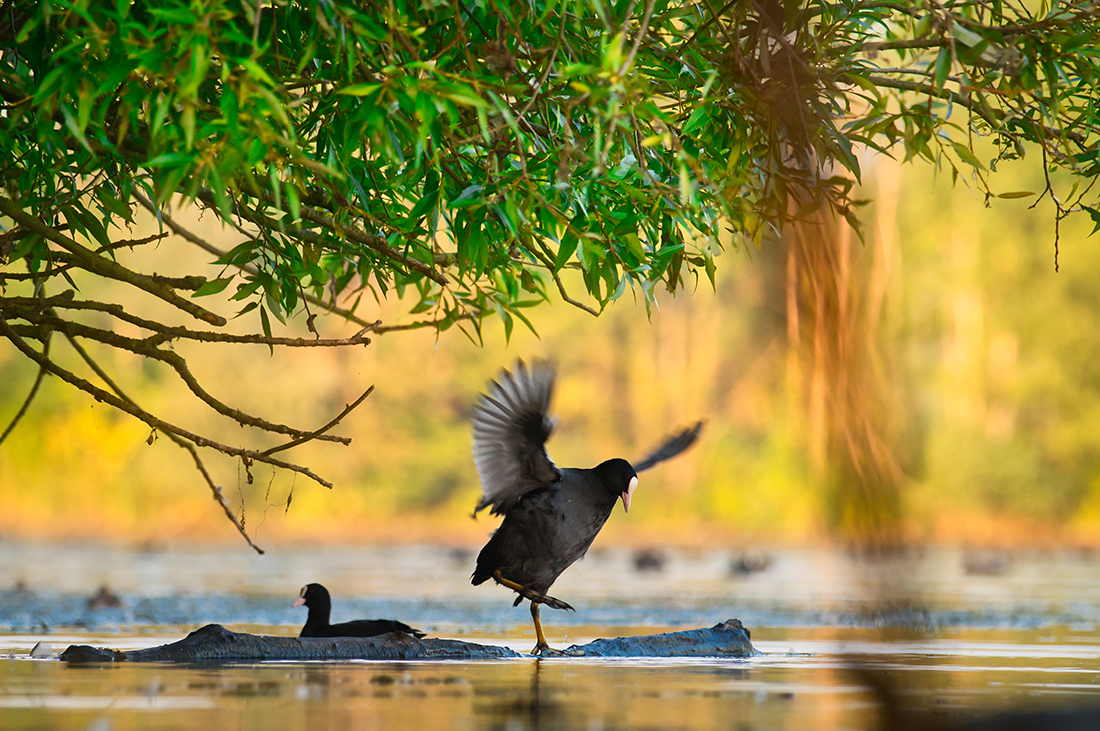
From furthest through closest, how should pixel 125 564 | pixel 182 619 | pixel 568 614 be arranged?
pixel 125 564
pixel 568 614
pixel 182 619

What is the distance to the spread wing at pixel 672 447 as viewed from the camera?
543cm

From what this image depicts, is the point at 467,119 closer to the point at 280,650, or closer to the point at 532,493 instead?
the point at 532,493

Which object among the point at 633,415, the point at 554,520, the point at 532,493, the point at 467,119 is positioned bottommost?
the point at 554,520

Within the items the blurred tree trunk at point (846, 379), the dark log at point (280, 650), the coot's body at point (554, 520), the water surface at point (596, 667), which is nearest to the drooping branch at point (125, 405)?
the water surface at point (596, 667)

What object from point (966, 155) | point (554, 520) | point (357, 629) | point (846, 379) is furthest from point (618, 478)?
point (846, 379)

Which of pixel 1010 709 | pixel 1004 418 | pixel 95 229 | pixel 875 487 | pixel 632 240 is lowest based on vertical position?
pixel 1010 709

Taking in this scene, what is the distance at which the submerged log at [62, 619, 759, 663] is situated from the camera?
14.4 feet

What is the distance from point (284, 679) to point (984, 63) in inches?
105

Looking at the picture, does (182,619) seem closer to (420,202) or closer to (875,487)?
(420,202)

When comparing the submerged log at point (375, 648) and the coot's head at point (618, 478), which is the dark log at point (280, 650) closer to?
the submerged log at point (375, 648)

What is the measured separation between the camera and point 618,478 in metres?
5.15

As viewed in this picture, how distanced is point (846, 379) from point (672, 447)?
439 cm

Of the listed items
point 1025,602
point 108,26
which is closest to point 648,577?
point 1025,602

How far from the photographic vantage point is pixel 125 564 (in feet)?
63.5
